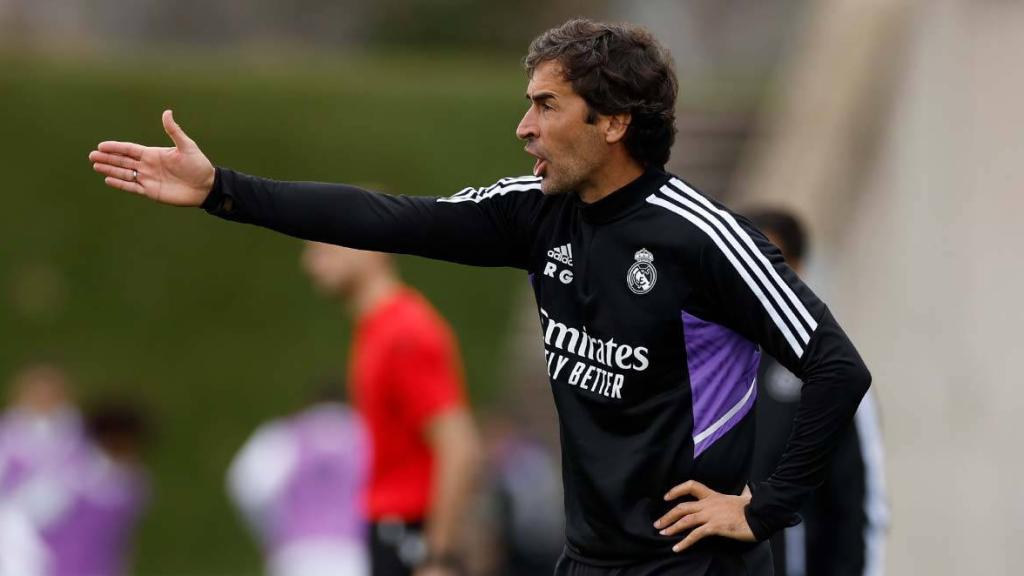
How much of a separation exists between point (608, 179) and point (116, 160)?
4.27 feet

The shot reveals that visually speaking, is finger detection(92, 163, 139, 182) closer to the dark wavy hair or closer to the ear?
the dark wavy hair

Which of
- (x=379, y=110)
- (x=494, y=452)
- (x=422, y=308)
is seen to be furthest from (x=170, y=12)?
(x=422, y=308)

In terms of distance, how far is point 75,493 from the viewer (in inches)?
420

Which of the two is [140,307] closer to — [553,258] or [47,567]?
[47,567]

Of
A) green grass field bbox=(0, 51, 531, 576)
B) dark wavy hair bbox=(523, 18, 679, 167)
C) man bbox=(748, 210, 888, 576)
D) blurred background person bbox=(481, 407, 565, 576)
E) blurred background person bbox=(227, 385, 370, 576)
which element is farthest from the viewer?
green grass field bbox=(0, 51, 531, 576)

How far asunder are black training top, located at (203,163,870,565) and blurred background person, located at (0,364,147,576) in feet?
21.0

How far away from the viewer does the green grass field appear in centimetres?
1566

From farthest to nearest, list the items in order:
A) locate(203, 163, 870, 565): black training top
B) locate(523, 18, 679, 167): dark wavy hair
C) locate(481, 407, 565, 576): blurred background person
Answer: locate(481, 407, 565, 576): blurred background person < locate(523, 18, 679, 167): dark wavy hair < locate(203, 163, 870, 565): black training top

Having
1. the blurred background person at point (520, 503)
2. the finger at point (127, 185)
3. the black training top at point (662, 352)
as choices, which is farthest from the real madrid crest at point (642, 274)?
the blurred background person at point (520, 503)

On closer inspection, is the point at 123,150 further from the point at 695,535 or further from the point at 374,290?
the point at 374,290

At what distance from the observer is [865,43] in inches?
479

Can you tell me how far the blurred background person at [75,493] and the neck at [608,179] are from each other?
6.77 m

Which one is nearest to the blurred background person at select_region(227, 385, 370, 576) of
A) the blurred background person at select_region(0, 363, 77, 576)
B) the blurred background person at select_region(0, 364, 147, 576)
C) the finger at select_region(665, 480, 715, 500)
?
the blurred background person at select_region(0, 364, 147, 576)

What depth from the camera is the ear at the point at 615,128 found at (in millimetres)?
4613
